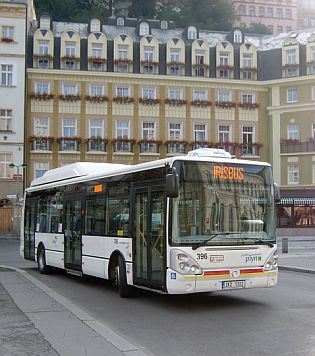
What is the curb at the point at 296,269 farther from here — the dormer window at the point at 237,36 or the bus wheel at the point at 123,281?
the dormer window at the point at 237,36

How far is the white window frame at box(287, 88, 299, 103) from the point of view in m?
52.5

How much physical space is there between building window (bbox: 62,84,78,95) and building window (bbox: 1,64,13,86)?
4435 millimetres

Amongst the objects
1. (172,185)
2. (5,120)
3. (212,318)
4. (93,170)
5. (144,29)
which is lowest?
(212,318)

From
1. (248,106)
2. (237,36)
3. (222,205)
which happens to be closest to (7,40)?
(248,106)

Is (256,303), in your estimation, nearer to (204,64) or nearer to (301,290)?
(301,290)

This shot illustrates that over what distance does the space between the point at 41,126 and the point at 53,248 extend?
34.4 m

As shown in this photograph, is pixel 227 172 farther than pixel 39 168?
No

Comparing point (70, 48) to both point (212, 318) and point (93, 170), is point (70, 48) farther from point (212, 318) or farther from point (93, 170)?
point (212, 318)

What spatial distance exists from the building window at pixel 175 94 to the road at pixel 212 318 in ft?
126

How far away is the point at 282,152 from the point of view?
5225 centimetres

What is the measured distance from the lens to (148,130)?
51031mm

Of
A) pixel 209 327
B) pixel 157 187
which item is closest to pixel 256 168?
pixel 157 187

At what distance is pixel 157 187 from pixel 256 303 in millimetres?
2949

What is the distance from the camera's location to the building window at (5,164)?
47469 mm
